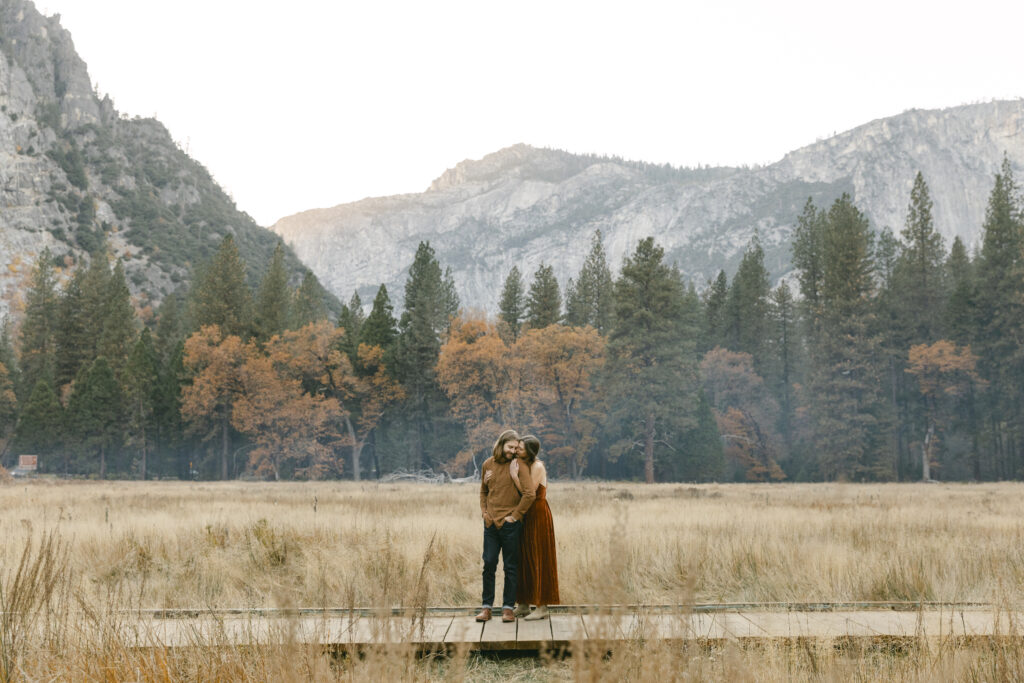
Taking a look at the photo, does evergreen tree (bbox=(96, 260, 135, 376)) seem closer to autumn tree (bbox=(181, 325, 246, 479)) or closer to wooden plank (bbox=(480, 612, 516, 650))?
autumn tree (bbox=(181, 325, 246, 479))

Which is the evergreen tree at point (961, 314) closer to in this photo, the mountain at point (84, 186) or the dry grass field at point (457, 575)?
the dry grass field at point (457, 575)

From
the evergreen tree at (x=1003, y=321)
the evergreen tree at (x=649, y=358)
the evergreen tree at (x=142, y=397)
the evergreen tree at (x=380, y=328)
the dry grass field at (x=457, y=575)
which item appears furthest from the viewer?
the evergreen tree at (x=380, y=328)

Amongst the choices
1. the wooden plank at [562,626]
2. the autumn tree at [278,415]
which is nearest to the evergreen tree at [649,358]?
the autumn tree at [278,415]

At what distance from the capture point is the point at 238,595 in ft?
28.3

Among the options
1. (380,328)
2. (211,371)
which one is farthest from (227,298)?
(380,328)

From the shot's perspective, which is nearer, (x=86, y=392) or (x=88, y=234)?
(x=86, y=392)

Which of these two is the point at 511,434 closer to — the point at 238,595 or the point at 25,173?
the point at 238,595

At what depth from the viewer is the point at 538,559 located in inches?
266

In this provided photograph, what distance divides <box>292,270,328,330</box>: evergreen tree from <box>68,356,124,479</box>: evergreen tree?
644 inches

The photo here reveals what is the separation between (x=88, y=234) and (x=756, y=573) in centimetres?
11826

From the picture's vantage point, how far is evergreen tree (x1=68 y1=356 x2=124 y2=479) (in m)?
59.2

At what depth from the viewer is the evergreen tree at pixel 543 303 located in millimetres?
62312

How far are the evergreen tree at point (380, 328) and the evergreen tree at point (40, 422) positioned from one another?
27.5 meters

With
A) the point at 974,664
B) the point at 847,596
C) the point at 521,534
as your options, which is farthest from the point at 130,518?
the point at 974,664
